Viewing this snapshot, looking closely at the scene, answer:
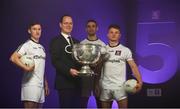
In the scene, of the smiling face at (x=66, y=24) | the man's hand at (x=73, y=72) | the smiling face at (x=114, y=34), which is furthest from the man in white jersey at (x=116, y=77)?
the smiling face at (x=66, y=24)

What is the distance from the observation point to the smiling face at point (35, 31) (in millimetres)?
2930

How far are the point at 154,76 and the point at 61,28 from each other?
34.5 inches

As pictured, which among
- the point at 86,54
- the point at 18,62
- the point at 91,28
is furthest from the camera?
the point at 91,28

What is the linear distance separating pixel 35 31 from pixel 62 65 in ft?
1.27

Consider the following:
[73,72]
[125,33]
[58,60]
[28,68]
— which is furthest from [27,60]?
[125,33]

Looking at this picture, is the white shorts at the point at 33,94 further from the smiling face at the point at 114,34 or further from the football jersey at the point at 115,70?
the smiling face at the point at 114,34

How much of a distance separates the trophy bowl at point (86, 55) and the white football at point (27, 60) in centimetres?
35

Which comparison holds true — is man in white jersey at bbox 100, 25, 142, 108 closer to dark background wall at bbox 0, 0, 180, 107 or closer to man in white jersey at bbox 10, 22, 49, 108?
dark background wall at bbox 0, 0, 180, 107

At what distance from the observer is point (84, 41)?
2906mm

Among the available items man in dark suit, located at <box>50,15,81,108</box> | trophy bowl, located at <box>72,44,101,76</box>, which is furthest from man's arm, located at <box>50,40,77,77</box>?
trophy bowl, located at <box>72,44,101,76</box>

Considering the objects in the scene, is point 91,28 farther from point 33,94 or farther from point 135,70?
point 33,94

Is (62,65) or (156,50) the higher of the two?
(156,50)

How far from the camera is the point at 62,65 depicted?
2830 millimetres

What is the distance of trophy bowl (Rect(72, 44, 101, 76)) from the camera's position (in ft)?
8.84
